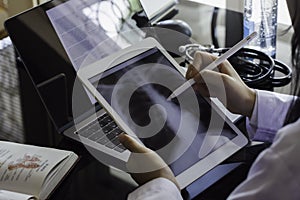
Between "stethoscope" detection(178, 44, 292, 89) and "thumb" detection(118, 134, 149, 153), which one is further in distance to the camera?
"stethoscope" detection(178, 44, 292, 89)

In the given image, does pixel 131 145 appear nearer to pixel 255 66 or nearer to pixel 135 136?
pixel 135 136

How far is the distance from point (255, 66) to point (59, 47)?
17.0 inches

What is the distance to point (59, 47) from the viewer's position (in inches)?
46.4

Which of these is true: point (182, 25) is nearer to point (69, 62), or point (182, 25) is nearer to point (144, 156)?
point (69, 62)

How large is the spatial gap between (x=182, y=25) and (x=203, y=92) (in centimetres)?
36

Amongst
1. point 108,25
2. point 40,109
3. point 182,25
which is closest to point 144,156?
point 40,109

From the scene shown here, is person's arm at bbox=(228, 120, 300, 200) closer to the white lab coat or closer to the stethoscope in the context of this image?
the white lab coat

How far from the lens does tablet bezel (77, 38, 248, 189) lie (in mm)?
1013

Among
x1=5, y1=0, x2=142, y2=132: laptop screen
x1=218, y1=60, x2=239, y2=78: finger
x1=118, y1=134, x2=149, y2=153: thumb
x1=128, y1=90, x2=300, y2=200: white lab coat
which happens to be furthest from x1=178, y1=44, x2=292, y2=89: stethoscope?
x1=128, y1=90, x2=300, y2=200: white lab coat

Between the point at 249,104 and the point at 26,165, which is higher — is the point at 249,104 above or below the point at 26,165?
below

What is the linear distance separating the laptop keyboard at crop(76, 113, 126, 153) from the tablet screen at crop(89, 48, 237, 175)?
52 mm

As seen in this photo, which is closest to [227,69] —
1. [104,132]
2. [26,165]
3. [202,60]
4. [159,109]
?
[202,60]

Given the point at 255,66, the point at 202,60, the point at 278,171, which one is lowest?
the point at 255,66

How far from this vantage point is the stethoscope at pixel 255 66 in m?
1.25
